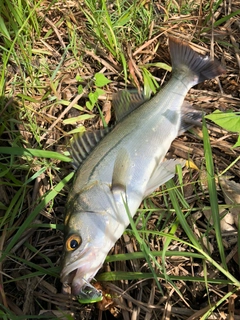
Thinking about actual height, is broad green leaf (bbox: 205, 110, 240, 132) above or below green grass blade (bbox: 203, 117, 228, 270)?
above

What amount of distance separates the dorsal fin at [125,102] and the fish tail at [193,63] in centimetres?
46

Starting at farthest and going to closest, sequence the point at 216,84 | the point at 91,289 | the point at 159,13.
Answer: the point at 159,13 → the point at 216,84 → the point at 91,289

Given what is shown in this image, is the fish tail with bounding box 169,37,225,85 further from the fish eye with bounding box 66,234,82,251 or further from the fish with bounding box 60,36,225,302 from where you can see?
the fish eye with bounding box 66,234,82,251

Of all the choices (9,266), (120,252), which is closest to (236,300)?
(120,252)

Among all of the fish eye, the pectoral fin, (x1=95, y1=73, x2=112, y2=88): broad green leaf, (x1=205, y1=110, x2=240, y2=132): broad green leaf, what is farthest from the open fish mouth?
(x1=95, y1=73, x2=112, y2=88): broad green leaf

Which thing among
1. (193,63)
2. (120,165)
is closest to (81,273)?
(120,165)

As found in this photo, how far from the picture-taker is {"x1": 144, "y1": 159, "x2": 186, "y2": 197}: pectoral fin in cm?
294

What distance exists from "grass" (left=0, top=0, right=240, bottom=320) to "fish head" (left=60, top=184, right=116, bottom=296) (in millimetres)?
224

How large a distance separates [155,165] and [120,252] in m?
0.80

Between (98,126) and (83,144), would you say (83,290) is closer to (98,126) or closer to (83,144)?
(83,144)

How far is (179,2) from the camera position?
12.7ft

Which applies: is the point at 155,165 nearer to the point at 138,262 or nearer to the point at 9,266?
the point at 138,262

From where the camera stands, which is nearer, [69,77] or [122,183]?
[122,183]

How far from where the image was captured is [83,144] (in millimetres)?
3070
